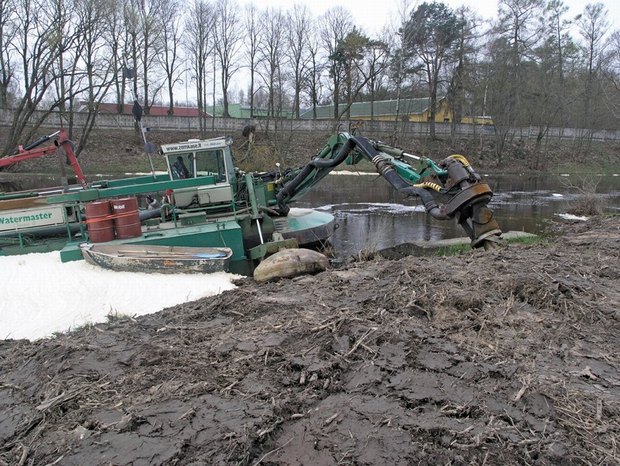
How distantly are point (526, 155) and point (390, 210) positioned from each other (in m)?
30.9

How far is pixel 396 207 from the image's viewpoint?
21.7 metres

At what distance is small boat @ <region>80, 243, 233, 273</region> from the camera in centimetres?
899

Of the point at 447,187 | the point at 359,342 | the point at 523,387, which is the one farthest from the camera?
the point at 447,187

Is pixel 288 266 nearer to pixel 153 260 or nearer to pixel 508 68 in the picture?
pixel 153 260

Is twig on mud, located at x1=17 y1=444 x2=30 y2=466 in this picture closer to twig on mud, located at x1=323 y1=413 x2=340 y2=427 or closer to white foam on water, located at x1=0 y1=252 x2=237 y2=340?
twig on mud, located at x1=323 y1=413 x2=340 y2=427

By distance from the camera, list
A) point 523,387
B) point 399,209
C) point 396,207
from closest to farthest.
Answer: point 523,387 → point 399,209 → point 396,207

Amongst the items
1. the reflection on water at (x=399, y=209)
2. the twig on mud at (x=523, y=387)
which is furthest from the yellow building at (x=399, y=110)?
the twig on mud at (x=523, y=387)

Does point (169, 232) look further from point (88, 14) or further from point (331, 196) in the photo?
point (88, 14)

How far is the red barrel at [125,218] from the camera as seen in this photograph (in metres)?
10.1

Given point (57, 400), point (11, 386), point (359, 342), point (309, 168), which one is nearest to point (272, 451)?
point (359, 342)

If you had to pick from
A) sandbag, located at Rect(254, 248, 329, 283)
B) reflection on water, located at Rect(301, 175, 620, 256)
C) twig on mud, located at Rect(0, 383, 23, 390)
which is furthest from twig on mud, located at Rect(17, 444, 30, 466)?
reflection on water, located at Rect(301, 175, 620, 256)

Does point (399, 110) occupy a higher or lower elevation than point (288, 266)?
higher

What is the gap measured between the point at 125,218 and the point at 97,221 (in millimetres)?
564

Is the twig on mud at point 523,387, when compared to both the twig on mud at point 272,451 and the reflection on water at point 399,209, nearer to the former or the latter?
the twig on mud at point 272,451
